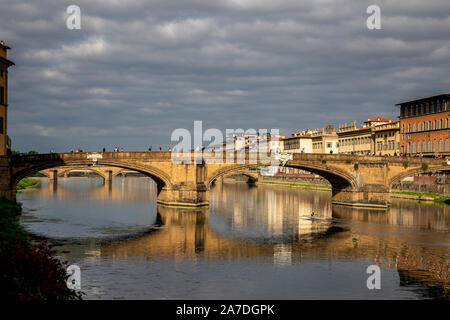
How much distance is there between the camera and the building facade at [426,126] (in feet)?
324

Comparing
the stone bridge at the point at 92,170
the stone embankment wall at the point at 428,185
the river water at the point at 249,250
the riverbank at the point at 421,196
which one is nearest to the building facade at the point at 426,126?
the stone embankment wall at the point at 428,185

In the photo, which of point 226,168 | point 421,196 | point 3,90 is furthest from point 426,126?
point 3,90

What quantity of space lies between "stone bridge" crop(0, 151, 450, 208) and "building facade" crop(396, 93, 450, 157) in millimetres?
20672

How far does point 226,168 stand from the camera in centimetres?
7494

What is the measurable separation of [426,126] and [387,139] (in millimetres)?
19956

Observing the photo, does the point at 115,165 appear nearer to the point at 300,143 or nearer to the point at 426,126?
the point at 426,126

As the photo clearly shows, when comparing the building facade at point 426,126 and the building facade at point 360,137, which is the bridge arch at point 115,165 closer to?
the building facade at point 426,126

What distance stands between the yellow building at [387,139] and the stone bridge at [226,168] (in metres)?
39.5

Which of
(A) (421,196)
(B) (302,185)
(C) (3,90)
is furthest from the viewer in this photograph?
(B) (302,185)

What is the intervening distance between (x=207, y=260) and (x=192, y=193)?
35.8 metres

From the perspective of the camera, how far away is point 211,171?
74062mm
